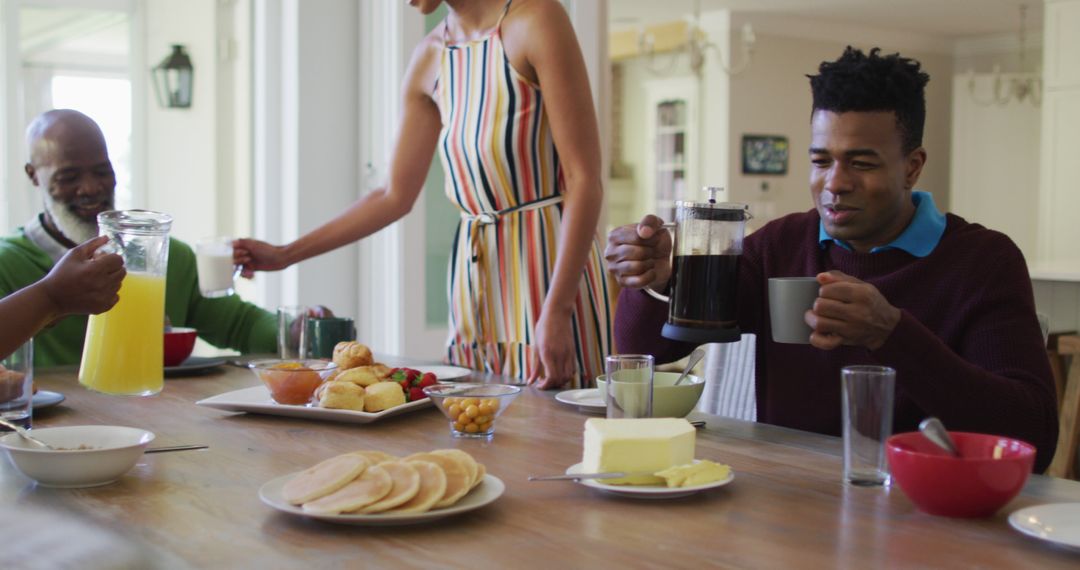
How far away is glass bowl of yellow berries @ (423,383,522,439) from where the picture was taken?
148cm

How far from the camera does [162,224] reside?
162 cm

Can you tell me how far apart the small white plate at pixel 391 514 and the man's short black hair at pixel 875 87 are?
2.83ft

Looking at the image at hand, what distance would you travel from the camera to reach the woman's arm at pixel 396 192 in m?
2.46

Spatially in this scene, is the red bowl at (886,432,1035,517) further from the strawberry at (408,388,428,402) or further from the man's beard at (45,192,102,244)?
the man's beard at (45,192,102,244)

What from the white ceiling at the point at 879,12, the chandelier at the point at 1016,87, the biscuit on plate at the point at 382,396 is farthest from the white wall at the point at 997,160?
the biscuit on plate at the point at 382,396

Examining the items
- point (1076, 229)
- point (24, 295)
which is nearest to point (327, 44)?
point (24, 295)

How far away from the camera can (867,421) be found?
121 centimetres

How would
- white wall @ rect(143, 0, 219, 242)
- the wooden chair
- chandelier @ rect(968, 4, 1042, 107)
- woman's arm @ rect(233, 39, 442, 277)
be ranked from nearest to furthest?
woman's arm @ rect(233, 39, 442, 277), the wooden chair, white wall @ rect(143, 0, 219, 242), chandelier @ rect(968, 4, 1042, 107)

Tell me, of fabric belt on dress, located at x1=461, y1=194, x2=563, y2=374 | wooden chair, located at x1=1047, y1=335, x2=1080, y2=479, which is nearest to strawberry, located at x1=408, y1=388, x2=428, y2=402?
fabric belt on dress, located at x1=461, y1=194, x2=563, y2=374

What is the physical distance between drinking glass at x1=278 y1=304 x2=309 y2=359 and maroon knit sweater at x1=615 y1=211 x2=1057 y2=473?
0.64 meters

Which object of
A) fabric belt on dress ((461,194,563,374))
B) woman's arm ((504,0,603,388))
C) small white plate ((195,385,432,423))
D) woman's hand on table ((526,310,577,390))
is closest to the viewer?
small white plate ((195,385,432,423))

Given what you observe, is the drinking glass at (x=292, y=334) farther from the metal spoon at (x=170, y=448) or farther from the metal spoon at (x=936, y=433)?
→ the metal spoon at (x=936, y=433)

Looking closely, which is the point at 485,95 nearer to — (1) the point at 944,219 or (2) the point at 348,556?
(1) the point at 944,219

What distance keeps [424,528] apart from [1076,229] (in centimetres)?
757
